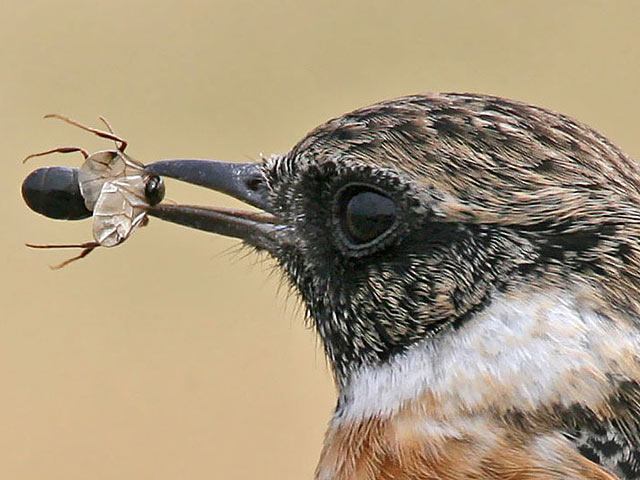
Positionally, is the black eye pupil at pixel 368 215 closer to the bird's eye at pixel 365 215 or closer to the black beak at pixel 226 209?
the bird's eye at pixel 365 215

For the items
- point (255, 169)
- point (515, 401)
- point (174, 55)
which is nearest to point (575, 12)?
point (174, 55)

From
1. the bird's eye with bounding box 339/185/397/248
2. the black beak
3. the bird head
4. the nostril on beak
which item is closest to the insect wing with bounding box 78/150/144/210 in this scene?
the black beak

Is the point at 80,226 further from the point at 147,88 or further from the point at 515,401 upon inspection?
the point at 515,401

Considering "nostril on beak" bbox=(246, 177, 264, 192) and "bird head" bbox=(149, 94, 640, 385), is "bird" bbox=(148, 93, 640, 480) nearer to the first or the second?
"bird head" bbox=(149, 94, 640, 385)

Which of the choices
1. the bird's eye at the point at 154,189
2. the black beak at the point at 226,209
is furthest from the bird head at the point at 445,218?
the bird's eye at the point at 154,189

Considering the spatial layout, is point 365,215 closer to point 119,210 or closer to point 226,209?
point 226,209

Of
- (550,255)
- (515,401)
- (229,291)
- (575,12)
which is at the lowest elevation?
(229,291)

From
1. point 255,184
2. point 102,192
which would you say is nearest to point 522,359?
point 255,184
